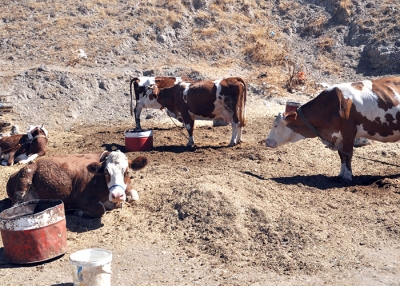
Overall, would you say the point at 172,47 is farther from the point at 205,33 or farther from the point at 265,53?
the point at 265,53

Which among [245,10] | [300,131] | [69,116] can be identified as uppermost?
[245,10]

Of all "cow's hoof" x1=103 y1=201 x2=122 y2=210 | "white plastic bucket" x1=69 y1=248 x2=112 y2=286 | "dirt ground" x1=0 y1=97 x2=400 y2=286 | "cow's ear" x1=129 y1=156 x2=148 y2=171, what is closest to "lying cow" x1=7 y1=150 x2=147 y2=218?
"cow's ear" x1=129 y1=156 x2=148 y2=171

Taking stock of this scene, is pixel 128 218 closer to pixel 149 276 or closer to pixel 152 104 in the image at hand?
pixel 149 276

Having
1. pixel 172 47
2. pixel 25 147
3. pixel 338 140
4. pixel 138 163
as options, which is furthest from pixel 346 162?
pixel 172 47

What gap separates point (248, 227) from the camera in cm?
780

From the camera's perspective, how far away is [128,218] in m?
8.52

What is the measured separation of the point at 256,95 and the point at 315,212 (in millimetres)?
12618

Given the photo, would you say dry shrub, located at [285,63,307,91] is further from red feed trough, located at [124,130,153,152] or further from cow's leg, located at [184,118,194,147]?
red feed trough, located at [124,130,153,152]

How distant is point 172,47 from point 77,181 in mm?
18047

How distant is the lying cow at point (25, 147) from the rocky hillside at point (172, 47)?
A: 4.80m

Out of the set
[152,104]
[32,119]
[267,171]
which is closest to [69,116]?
[32,119]

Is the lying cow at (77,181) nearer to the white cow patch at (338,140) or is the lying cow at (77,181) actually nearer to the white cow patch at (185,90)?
the white cow patch at (338,140)

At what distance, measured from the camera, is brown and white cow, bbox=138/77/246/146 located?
13750mm

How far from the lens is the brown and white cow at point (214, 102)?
1375 cm
